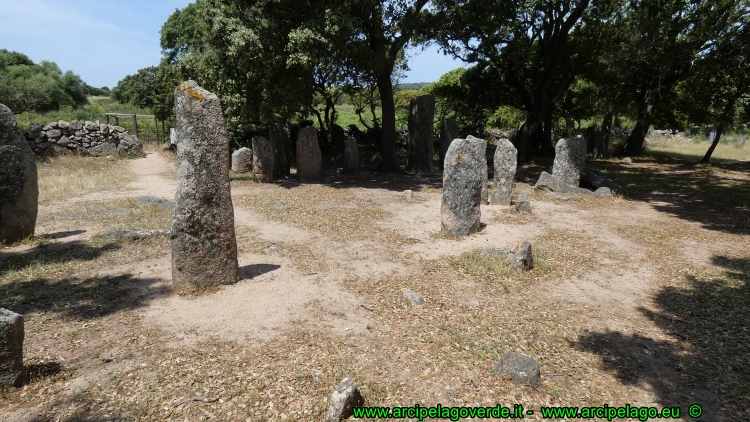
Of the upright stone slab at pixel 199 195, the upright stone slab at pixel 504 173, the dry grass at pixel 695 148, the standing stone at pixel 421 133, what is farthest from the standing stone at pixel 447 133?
the dry grass at pixel 695 148

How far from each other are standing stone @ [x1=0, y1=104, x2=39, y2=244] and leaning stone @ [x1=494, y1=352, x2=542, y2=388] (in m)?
8.99

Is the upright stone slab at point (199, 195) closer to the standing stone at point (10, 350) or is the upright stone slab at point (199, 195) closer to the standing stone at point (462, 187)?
the standing stone at point (10, 350)

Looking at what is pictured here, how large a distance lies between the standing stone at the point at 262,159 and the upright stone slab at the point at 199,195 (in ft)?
33.0

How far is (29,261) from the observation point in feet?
24.8

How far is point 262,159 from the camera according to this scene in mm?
16359

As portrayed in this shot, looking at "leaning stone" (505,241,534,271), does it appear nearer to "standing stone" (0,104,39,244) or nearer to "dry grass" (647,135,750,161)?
"standing stone" (0,104,39,244)

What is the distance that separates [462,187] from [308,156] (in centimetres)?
951

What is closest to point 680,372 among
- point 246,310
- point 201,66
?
point 246,310

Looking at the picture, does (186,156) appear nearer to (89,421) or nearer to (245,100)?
(89,421)

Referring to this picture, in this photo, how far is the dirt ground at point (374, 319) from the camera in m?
4.42

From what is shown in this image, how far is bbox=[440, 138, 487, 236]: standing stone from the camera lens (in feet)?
31.3

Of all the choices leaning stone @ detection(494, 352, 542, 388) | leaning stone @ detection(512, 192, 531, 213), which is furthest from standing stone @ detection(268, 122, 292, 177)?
leaning stone @ detection(494, 352, 542, 388)

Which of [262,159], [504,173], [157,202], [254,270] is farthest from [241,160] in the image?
[254,270]

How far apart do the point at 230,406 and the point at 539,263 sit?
6.01 m
